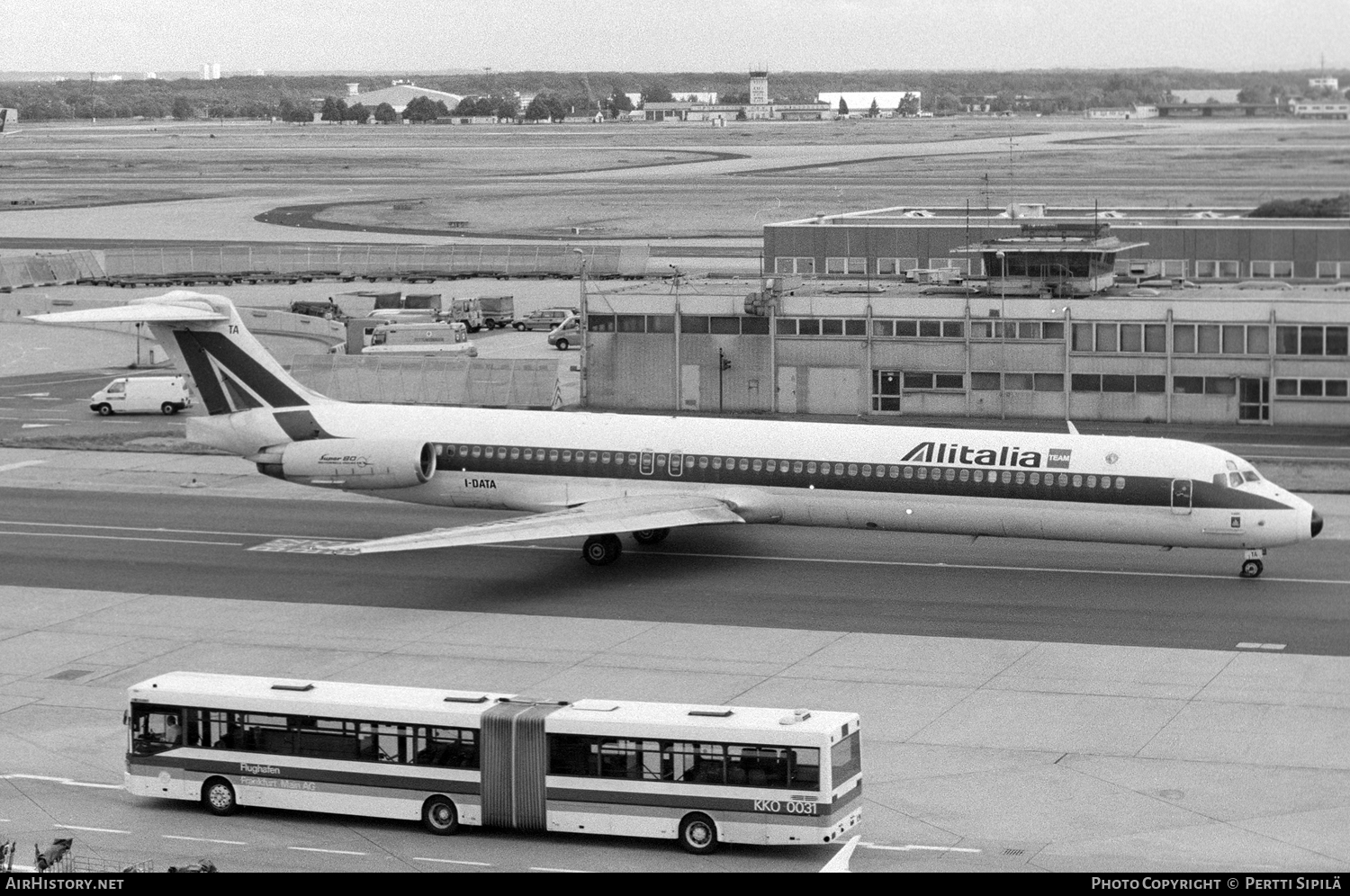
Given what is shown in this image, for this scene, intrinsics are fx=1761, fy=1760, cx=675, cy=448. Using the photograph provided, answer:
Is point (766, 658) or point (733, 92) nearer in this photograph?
point (766, 658)

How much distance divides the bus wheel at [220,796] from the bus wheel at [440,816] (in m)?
3.24

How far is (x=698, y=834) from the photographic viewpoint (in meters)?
25.1

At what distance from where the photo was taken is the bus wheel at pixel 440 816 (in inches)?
1025

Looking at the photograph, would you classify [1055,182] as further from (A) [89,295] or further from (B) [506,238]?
(A) [89,295]

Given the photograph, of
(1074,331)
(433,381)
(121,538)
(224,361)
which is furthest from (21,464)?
(1074,331)

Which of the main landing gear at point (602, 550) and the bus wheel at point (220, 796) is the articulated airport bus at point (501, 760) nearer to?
the bus wheel at point (220, 796)

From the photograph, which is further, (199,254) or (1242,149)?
(199,254)

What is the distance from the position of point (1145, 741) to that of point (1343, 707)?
4.62 metres

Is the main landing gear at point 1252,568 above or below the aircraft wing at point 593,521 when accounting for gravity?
below

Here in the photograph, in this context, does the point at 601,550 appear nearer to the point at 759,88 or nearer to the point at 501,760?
the point at 501,760

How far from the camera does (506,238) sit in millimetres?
134750

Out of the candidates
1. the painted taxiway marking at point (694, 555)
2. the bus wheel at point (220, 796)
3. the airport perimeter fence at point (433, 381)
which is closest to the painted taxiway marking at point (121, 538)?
the painted taxiway marking at point (694, 555)

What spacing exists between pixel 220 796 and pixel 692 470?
20558 mm

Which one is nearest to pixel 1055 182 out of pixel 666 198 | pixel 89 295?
pixel 666 198
